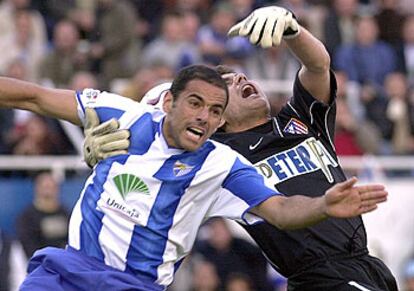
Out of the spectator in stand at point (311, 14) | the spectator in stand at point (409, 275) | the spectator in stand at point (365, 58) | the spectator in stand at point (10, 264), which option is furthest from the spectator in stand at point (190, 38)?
the spectator in stand at point (409, 275)

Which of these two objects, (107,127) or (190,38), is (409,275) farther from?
(107,127)

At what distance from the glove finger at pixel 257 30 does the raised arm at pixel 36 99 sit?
902 millimetres

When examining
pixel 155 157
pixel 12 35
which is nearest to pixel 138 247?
pixel 155 157

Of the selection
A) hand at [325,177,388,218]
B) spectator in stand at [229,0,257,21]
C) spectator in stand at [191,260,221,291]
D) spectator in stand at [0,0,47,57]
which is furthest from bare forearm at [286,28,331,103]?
spectator in stand at [229,0,257,21]

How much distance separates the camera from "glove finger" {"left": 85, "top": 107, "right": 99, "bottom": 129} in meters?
6.14

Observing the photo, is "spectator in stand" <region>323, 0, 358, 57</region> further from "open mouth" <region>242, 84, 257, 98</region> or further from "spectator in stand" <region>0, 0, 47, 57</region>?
"open mouth" <region>242, 84, 257, 98</region>

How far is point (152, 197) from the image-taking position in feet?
19.7

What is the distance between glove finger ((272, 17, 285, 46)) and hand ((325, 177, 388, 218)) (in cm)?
104

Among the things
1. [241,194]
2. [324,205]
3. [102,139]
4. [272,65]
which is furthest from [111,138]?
[272,65]

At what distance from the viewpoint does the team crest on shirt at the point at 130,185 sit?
600 cm

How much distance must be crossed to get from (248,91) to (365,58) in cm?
709

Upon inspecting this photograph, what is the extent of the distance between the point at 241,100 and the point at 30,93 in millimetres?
1436

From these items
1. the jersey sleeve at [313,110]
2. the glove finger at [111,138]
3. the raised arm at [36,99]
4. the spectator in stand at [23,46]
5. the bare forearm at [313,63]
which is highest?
the spectator in stand at [23,46]

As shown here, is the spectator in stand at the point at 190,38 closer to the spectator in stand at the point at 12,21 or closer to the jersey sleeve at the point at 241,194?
the spectator in stand at the point at 12,21
